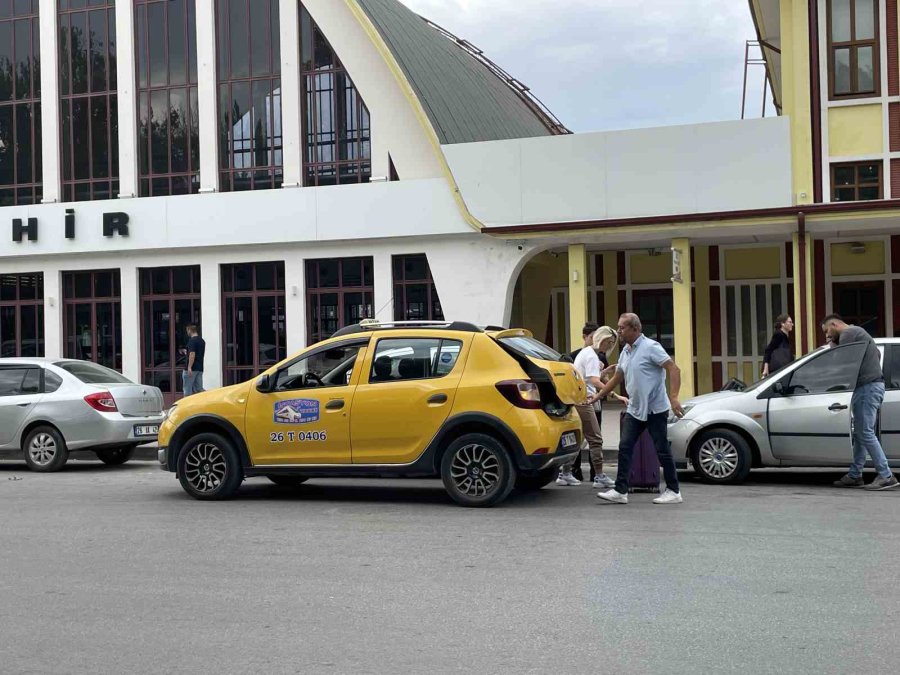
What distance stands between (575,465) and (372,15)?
1260 cm

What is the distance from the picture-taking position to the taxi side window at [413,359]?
948cm

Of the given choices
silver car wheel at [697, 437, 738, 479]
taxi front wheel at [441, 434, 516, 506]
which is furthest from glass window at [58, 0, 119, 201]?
silver car wheel at [697, 437, 738, 479]

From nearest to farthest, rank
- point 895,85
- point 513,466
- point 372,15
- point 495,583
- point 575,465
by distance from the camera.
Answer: point 495,583 < point 513,466 < point 575,465 < point 895,85 < point 372,15

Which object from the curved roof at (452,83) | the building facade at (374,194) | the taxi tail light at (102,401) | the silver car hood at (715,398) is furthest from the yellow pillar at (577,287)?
the taxi tail light at (102,401)

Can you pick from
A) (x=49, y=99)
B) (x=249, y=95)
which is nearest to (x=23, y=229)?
(x=49, y=99)

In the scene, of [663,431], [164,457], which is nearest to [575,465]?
[663,431]

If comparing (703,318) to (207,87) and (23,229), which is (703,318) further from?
(23,229)

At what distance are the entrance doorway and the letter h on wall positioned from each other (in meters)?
17.4

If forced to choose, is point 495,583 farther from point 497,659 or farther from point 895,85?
point 895,85

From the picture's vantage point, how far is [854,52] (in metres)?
18.0

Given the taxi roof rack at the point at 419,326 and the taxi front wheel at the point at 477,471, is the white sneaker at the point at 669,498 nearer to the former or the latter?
the taxi front wheel at the point at 477,471

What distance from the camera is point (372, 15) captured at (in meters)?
20.5

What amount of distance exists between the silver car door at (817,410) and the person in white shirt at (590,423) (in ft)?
5.85

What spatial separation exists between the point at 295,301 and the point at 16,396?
8.56 metres
